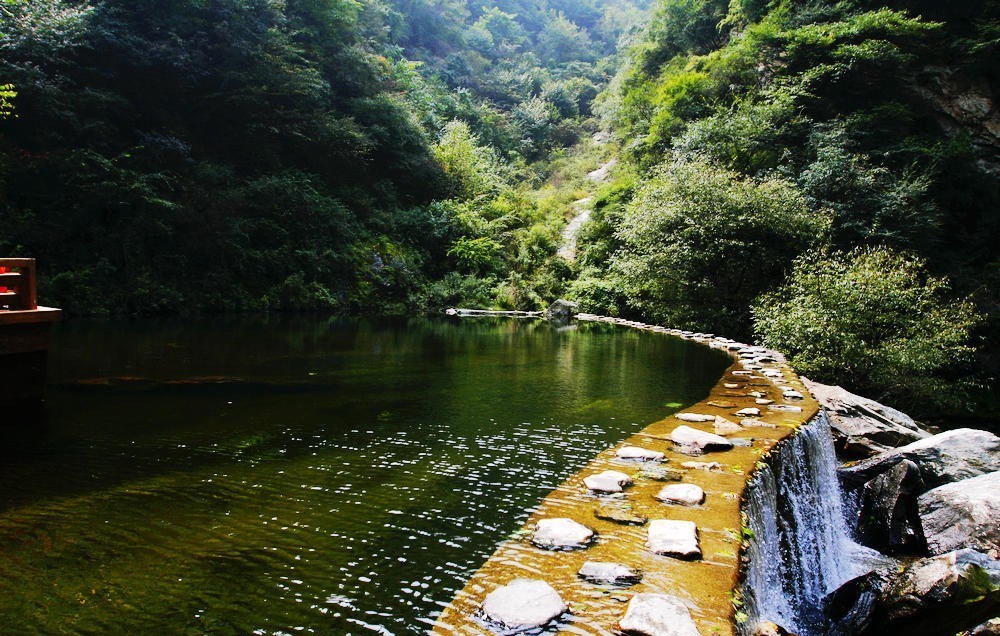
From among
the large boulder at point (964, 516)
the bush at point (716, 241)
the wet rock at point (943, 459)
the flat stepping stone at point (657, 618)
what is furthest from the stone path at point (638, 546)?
the bush at point (716, 241)

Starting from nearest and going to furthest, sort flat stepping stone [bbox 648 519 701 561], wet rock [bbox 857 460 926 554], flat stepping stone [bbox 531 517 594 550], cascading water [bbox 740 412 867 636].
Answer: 1. flat stepping stone [bbox 648 519 701 561]
2. flat stepping stone [bbox 531 517 594 550]
3. cascading water [bbox 740 412 867 636]
4. wet rock [bbox 857 460 926 554]

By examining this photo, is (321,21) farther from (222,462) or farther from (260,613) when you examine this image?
(260,613)

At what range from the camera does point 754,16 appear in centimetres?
2169

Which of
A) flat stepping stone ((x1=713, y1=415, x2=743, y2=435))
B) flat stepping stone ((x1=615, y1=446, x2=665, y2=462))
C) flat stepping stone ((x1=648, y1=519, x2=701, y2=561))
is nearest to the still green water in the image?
flat stepping stone ((x1=615, y1=446, x2=665, y2=462))

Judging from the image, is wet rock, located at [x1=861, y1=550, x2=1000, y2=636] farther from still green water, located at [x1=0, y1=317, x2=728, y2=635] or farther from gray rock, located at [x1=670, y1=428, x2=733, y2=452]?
still green water, located at [x1=0, y1=317, x2=728, y2=635]

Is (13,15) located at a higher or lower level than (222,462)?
higher

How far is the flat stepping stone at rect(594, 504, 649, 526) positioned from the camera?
2.99m

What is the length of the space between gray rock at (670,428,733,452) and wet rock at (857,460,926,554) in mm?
1669

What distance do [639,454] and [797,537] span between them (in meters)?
1.33

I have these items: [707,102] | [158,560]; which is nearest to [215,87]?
[707,102]

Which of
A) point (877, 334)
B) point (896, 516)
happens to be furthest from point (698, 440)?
point (877, 334)

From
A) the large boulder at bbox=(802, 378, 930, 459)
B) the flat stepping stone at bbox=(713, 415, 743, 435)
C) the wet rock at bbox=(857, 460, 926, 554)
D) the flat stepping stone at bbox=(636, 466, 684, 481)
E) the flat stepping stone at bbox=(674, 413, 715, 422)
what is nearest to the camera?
the flat stepping stone at bbox=(636, 466, 684, 481)

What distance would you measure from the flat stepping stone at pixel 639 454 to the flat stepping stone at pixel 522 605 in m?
2.02

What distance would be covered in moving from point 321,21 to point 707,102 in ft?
58.1
